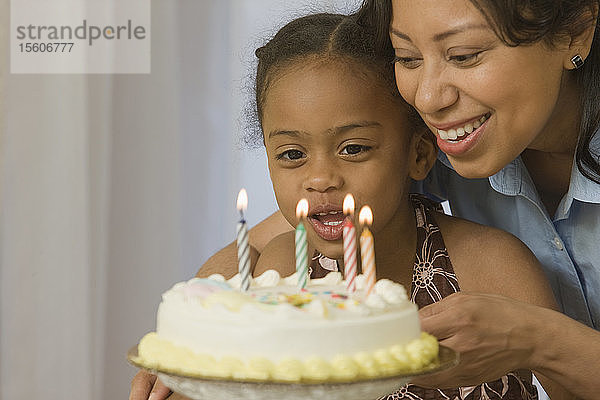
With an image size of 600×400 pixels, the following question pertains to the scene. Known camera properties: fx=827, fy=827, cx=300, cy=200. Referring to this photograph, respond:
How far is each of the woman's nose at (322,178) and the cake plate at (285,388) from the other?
0.56 m

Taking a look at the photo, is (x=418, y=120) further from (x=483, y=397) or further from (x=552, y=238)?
(x=483, y=397)

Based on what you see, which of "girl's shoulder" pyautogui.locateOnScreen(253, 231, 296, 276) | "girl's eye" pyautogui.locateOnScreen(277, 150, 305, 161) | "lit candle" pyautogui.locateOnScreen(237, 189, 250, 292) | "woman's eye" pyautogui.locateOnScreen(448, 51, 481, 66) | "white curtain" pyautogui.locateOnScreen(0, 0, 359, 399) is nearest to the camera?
"lit candle" pyautogui.locateOnScreen(237, 189, 250, 292)

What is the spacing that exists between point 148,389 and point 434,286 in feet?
2.03

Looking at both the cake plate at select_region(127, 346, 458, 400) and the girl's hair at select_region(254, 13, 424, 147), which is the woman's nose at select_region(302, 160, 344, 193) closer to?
the girl's hair at select_region(254, 13, 424, 147)

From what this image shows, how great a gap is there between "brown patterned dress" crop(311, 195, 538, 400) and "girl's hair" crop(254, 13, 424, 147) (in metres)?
0.23

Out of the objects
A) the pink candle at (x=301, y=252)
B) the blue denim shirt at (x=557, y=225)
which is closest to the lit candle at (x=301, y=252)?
the pink candle at (x=301, y=252)

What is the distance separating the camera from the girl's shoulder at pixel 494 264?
5.28 ft

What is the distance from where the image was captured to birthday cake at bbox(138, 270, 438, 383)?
3.07 feet

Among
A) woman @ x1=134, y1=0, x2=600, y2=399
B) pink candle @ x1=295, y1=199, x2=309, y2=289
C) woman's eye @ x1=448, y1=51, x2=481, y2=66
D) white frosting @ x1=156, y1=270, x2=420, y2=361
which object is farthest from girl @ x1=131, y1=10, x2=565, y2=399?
white frosting @ x1=156, y1=270, x2=420, y2=361

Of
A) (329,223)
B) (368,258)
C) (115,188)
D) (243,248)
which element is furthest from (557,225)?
(115,188)

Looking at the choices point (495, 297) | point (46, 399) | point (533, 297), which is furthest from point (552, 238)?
point (46, 399)

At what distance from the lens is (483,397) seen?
5.29 ft

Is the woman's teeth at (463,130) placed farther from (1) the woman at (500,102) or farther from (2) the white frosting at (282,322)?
(2) the white frosting at (282,322)

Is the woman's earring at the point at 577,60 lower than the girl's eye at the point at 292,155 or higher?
higher
